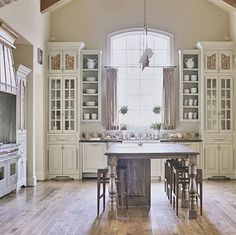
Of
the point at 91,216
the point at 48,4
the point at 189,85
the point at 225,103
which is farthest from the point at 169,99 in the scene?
the point at 91,216

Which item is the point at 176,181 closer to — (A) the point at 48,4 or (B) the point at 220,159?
(B) the point at 220,159

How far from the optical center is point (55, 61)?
1026 centimetres

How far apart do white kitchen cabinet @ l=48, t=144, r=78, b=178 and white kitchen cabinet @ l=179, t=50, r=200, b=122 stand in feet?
8.72

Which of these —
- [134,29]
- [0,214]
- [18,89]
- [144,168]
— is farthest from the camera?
[134,29]

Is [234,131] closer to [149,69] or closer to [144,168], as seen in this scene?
[149,69]

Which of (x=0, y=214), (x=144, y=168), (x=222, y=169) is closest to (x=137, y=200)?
(x=144, y=168)

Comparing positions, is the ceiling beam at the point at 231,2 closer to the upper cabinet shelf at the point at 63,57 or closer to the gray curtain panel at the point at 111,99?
the gray curtain panel at the point at 111,99

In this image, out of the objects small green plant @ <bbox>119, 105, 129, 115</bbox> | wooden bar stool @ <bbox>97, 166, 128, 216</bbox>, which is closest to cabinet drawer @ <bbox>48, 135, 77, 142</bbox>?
small green plant @ <bbox>119, 105, 129, 115</bbox>

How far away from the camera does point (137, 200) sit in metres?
6.78

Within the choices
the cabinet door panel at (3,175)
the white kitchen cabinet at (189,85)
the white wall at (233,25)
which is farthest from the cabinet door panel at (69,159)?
the white wall at (233,25)

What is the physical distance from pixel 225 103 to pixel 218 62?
0.95 m

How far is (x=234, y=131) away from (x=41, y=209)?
209 inches

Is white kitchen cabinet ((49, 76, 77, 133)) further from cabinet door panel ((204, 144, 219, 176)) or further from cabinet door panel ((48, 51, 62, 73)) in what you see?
cabinet door panel ((204, 144, 219, 176))

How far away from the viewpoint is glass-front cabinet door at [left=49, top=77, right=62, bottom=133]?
10.2 metres
